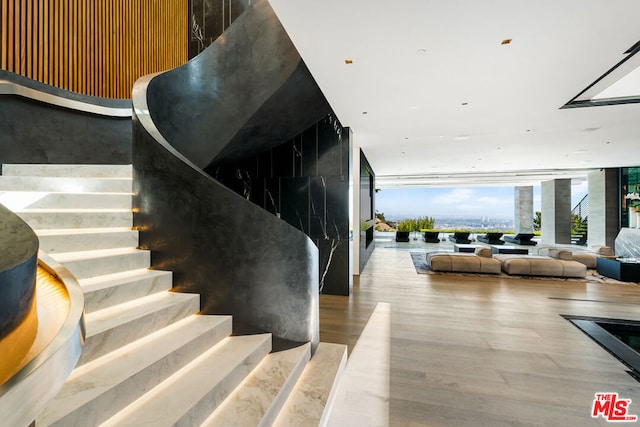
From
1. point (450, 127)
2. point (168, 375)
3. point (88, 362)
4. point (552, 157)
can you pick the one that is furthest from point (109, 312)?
point (552, 157)

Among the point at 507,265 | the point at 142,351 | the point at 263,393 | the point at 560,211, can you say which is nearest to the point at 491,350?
the point at 263,393

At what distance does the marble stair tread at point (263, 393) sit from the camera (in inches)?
67.5

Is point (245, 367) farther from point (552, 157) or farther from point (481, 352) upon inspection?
point (552, 157)

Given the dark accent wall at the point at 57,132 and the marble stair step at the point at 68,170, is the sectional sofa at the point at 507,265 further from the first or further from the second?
the dark accent wall at the point at 57,132

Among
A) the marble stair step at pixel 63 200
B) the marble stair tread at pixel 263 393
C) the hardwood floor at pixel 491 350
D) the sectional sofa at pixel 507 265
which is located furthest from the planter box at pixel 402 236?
the marble stair step at pixel 63 200

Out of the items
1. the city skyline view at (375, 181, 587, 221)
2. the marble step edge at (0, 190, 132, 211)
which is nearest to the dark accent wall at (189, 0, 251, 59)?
the marble step edge at (0, 190, 132, 211)

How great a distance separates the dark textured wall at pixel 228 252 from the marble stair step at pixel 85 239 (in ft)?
0.56

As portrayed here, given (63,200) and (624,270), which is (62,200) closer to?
(63,200)

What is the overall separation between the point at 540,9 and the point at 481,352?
3296 millimetres

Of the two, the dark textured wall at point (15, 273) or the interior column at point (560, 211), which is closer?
the dark textured wall at point (15, 273)

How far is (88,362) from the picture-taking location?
1.62m

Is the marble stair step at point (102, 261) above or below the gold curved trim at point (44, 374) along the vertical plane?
below

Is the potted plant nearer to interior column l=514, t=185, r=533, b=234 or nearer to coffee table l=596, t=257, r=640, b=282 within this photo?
interior column l=514, t=185, r=533, b=234

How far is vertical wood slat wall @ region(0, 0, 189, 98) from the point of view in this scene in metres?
3.81
